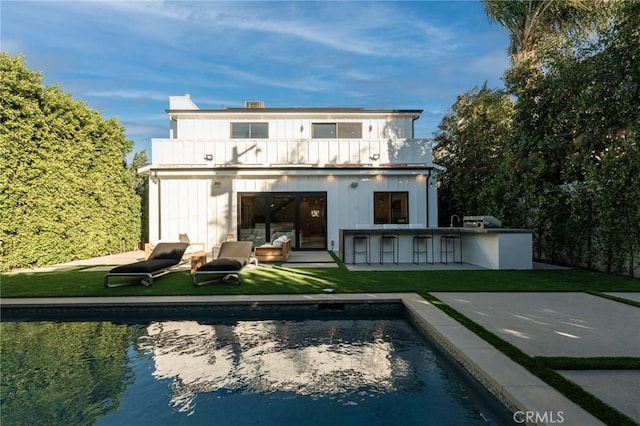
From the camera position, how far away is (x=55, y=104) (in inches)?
419

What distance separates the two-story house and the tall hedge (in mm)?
1746

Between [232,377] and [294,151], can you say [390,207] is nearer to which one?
[294,151]

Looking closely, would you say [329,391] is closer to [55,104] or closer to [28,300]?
[28,300]

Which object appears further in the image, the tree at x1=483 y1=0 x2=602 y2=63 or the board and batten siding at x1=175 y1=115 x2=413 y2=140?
the board and batten siding at x1=175 y1=115 x2=413 y2=140

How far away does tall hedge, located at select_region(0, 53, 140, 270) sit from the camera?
929 cm

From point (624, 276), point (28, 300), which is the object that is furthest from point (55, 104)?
point (624, 276)

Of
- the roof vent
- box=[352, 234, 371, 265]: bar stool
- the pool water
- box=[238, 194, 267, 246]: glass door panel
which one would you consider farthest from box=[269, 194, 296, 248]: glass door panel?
the pool water

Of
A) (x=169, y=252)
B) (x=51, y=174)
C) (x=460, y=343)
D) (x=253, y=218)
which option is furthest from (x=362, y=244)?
(x=51, y=174)

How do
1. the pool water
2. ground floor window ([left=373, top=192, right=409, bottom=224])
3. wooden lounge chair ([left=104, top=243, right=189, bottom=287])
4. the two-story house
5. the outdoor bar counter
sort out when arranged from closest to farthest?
the pool water
wooden lounge chair ([left=104, top=243, right=189, bottom=287])
the outdoor bar counter
the two-story house
ground floor window ([left=373, top=192, right=409, bottom=224])

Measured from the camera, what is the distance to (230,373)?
4035mm

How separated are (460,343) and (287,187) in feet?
35.8

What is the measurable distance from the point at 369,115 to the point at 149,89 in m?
13.8

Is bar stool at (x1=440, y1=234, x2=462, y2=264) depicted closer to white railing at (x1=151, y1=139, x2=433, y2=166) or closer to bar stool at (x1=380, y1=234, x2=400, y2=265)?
bar stool at (x1=380, y1=234, x2=400, y2=265)

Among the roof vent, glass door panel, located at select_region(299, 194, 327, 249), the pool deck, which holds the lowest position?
the pool deck
